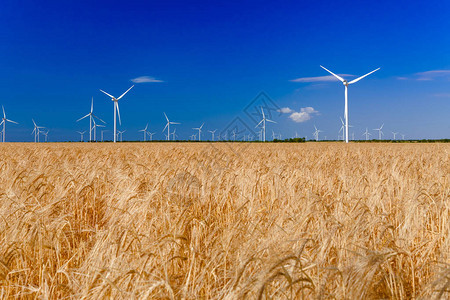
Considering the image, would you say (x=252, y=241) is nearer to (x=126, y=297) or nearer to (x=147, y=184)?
(x=126, y=297)

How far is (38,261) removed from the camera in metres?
2.76

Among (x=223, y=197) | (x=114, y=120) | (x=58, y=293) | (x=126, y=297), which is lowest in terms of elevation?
(x=58, y=293)

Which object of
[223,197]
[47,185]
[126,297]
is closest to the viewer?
[126,297]

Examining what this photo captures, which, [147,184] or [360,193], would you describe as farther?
[147,184]

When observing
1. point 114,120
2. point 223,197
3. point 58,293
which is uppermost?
point 114,120

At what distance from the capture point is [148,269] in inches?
91.4

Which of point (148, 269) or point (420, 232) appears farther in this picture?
point (420, 232)

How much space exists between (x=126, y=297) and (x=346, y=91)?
53882 mm

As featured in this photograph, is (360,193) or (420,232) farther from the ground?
(360,193)

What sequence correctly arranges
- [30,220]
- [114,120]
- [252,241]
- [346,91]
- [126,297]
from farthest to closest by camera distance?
[114,120], [346,91], [30,220], [252,241], [126,297]

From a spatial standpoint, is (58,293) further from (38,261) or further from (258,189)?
(258,189)

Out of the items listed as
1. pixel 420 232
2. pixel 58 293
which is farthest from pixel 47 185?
pixel 420 232

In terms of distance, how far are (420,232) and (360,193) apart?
4.59ft

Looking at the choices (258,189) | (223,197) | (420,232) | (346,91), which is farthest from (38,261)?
(346,91)
